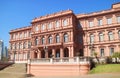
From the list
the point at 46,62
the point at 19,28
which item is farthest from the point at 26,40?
the point at 46,62

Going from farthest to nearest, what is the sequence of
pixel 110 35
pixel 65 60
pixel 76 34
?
1. pixel 76 34
2. pixel 110 35
3. pixel 65 60

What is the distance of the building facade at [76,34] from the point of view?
43906 mm

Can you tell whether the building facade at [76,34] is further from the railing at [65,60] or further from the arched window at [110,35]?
the railing at [65,60]

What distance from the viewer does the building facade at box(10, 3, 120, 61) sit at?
43906 mm

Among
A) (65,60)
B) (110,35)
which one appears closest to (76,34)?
(110,35)

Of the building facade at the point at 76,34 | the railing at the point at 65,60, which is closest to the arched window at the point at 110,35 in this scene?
the building facade at the point at 76,34

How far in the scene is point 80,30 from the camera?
157 ft

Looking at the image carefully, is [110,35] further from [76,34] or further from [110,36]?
[76,34]

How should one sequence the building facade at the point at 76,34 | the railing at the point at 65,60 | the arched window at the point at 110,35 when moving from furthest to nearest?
the building facade at the point at 76,34 < the arched window at the point at 110,35 < the railing at the point at 65,60

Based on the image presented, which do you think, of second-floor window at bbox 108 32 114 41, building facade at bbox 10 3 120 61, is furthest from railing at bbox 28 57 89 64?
second-floor window at bbox 108 32 114 41

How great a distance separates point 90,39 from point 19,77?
23.2 meters

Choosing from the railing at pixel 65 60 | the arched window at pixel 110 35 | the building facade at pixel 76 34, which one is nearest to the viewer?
the railing at pixel 65 60

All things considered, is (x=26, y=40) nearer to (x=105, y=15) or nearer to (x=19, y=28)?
(x=19, y=28)

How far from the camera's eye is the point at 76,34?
4759cm
